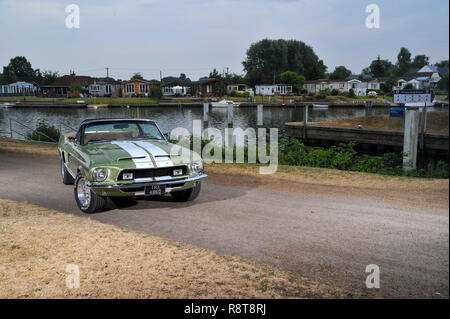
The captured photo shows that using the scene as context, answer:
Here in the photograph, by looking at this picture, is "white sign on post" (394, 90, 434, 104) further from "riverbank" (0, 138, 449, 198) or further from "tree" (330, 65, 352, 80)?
"riverbank" (0, 138, 449, 198)

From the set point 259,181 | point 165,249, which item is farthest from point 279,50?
point 165,249

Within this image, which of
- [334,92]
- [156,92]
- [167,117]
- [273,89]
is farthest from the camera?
[273,89]

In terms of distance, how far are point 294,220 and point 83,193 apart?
3641mm

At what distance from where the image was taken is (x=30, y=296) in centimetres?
394

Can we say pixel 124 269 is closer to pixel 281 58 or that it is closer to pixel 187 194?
pixel 187 194

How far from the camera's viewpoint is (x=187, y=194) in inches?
290

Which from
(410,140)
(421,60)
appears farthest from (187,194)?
(410,140)

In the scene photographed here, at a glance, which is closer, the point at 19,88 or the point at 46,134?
the point at 46,134

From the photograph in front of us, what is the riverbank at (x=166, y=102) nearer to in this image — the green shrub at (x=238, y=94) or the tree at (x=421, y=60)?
the green shrub at (x=238, y=94)

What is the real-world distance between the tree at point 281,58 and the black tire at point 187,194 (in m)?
43.8

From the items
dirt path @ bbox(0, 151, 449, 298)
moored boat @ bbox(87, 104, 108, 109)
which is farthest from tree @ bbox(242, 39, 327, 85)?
dirt path @ bbox(0, 151, 449, 298)

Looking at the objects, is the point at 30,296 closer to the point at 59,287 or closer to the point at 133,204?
the point at 59,287
